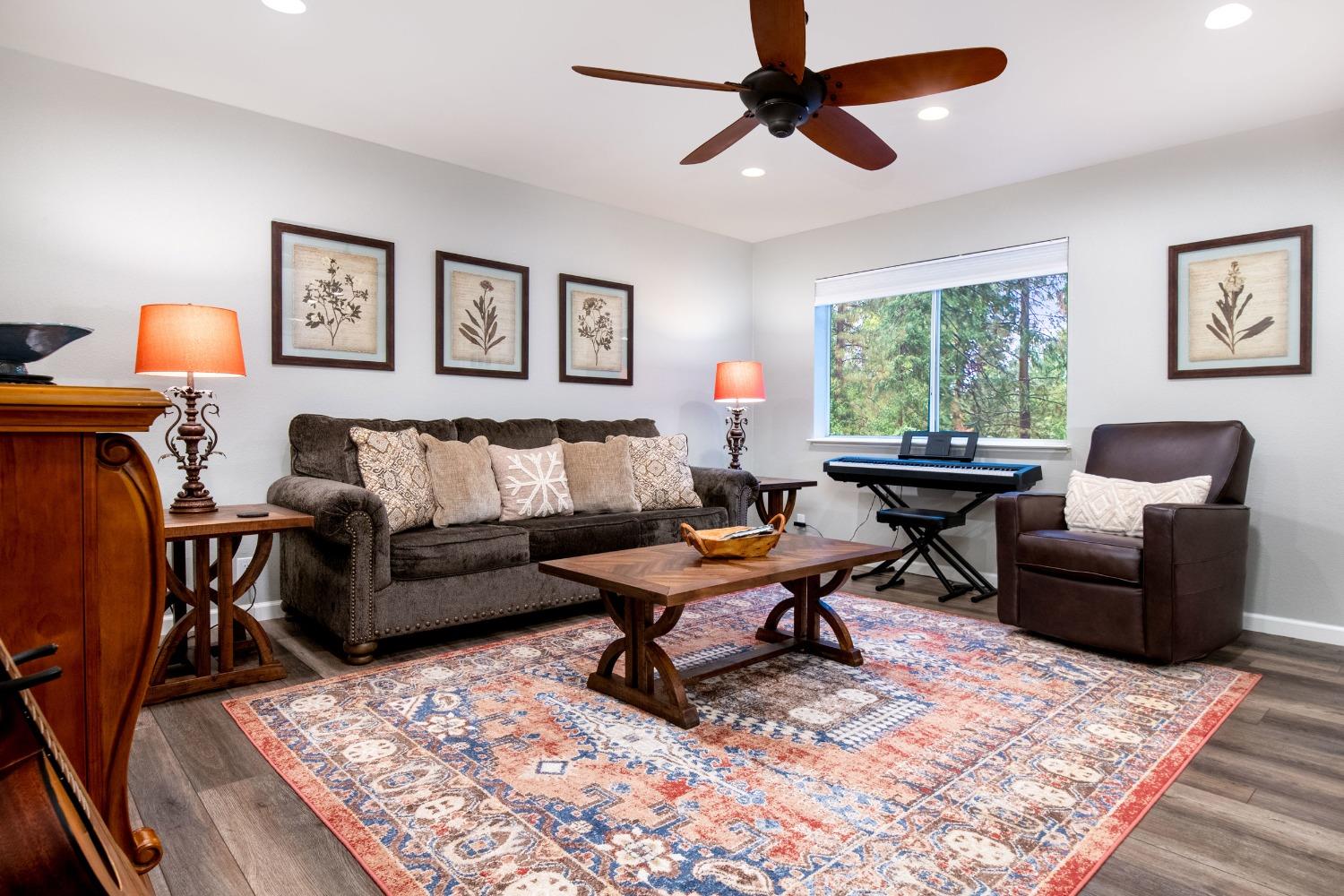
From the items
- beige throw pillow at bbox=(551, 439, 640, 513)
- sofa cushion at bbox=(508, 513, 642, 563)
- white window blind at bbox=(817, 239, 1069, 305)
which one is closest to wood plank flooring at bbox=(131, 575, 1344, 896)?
sofa cushion at bbox=(508, 513, 642, 563)

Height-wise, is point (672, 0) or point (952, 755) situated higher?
point (672, 0)

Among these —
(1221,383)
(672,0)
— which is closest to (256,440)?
(672,0)

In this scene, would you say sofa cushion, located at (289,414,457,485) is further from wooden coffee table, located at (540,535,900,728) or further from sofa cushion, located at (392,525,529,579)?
wooden coffee table, located at (540,535,900,728)

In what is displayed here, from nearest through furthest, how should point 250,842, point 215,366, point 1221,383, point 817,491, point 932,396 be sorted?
point 250,842 → point 215,366 → point 1221,383 → point 932,396 → point 817,491

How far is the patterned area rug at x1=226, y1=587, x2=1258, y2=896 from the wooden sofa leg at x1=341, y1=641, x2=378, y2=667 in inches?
5.1

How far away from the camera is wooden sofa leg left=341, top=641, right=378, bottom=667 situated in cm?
292

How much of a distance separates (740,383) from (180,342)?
129 inches

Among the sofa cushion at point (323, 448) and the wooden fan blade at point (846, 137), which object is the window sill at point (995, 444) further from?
the sofa cushion at point (323, 448)

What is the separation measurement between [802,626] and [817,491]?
2.54 m

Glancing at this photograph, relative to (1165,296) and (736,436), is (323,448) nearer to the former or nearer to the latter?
(736,436)

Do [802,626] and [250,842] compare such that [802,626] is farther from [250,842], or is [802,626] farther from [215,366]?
[215,366]

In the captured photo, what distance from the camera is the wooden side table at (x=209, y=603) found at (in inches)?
102

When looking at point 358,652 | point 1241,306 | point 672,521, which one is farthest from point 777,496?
point 358,652

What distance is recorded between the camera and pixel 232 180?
11.3 ft
